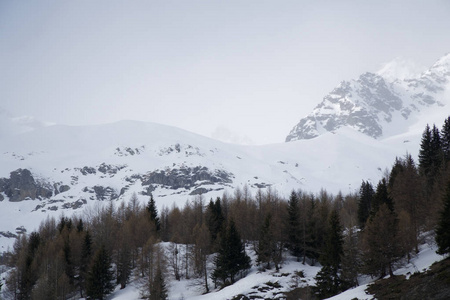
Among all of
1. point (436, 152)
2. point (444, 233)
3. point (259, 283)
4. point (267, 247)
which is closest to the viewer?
point (444, 233)

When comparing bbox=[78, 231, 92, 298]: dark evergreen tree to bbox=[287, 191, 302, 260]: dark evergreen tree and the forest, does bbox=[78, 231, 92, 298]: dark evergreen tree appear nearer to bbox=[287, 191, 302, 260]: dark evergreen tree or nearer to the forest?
the forest

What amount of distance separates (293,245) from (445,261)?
32.8 meters

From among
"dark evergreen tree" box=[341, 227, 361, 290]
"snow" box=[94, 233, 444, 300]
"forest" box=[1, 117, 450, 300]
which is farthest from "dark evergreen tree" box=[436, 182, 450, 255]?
"dark evergreen tree" box=[341, 227, 361, 290]

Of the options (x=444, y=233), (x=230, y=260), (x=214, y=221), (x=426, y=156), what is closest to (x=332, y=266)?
(x=444, y=233)

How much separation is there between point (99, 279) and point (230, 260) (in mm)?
23288

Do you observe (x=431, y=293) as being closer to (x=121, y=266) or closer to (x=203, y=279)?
(x=203, y=279)

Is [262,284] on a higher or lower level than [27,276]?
lower

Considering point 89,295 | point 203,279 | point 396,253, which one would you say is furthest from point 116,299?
point 396,253

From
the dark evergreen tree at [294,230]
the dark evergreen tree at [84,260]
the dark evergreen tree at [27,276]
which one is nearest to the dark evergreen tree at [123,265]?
the dark evergreen tree at [84,260]

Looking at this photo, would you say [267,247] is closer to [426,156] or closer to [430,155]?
[426,156]

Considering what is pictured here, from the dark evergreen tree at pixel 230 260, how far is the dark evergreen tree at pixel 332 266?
15231mm

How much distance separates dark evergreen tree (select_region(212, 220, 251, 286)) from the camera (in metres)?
58.2

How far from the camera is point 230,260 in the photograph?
5859cm

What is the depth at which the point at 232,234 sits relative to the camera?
199ft
